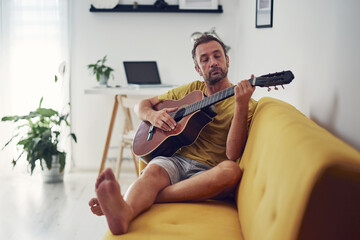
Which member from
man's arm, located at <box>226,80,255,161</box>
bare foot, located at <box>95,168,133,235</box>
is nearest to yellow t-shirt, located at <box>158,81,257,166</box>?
man's arm, located at <box>226,80,255,161</box>

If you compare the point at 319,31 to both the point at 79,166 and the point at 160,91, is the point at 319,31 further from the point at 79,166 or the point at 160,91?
the point at 79,166

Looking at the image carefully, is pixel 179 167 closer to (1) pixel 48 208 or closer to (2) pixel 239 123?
(2) pixel 239 123

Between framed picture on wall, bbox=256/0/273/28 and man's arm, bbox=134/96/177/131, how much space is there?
2.78 feet

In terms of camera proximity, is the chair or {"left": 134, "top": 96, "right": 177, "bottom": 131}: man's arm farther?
the chair

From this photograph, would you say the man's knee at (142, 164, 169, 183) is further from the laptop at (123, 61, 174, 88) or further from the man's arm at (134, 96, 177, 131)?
the laptop at (123, 61, 174, 88)

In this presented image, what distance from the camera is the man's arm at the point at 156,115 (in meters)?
2.18

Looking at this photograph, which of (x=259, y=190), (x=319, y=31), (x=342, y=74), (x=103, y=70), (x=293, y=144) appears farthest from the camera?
(x=103, y=70)

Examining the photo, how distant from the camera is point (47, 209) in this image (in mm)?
3178

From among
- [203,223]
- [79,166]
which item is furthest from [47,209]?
[203,223]

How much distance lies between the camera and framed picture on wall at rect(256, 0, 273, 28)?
2.69m

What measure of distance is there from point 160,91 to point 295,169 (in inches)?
113

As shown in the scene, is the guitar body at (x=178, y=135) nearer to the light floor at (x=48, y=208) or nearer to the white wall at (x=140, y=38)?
the light floor at (x=48, y=208)

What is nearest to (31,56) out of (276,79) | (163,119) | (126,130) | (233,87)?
(126,130)

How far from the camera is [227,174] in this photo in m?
1.79
